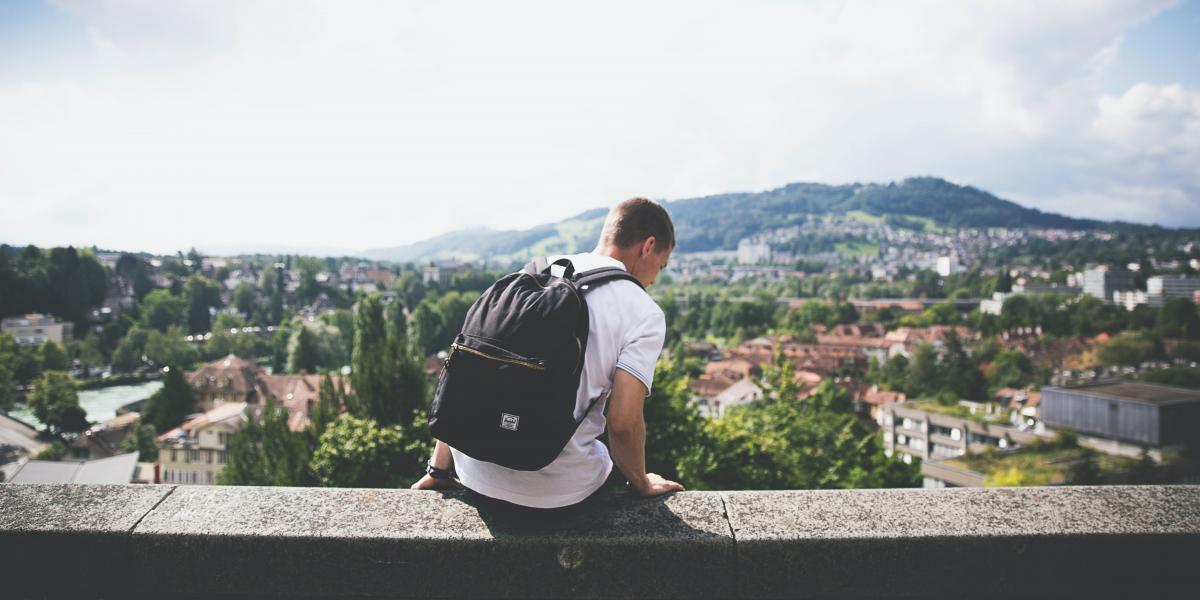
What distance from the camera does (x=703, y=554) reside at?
6.61 ft

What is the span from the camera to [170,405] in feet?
149

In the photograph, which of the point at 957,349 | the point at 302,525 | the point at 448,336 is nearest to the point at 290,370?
the point at 448,336

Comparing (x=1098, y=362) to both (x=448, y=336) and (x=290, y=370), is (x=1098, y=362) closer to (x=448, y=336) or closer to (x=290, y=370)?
(x=448, y=336)

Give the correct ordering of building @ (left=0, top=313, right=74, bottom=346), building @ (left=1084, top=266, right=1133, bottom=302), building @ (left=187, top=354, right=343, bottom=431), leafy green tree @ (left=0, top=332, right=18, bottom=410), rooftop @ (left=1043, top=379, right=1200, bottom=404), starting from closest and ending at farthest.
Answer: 1. rooftop @ (left=1043, top=379, right=1200, bottom=404)
2. building @ (left=187, top=354, right=343, bottom=431)
3. leafy green tree @ (left=0, top=332, right=18, bottom=410)
4. building @ (left=0, top=313, right=74, bottom=346)
5. building @ (left=1084, top=266, right=1133, bottom=302)

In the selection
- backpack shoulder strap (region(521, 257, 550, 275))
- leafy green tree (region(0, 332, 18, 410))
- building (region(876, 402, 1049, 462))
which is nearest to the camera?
backpack shoulder strap (region(521, 257, 550, 275))

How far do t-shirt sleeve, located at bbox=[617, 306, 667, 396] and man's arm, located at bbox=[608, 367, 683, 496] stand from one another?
0.07 feet

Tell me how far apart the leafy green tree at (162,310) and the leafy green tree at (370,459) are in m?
Answer: 89.2

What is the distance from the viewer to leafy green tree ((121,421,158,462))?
3991 cm

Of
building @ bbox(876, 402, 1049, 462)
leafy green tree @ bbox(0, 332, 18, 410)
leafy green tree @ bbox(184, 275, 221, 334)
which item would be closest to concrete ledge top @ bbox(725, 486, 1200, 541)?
building @ bbox(876, 402, 1049, 462)

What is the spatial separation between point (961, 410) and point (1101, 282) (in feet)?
382

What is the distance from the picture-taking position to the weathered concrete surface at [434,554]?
2.02m

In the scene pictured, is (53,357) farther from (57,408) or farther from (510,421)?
(510,421)

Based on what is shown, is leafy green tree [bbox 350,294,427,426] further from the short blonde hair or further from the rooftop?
the rooftop

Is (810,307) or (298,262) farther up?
(298,262)
